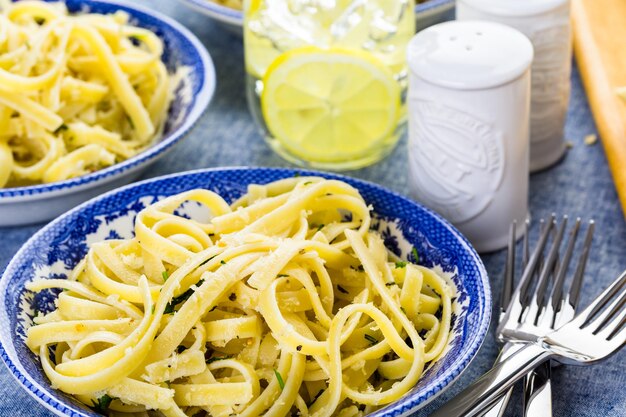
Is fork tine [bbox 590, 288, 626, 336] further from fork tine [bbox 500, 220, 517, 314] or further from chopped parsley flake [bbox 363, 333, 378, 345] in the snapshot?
chopped parsley flake [bbox 363, 333, 378, 345]

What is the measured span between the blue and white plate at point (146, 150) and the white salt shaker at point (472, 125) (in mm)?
506

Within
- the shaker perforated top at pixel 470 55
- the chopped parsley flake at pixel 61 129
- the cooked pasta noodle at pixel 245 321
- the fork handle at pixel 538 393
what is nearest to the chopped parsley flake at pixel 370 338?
the cooked pasta noodle at pixel 245 321

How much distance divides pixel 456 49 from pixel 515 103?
14cm

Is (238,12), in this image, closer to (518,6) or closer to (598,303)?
(518,6)

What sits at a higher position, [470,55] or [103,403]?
[470,55]

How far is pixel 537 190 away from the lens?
1.87 metres

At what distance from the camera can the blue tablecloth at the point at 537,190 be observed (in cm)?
139

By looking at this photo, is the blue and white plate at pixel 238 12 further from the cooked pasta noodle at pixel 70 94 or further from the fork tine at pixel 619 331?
the fork tine at pixel 619 331

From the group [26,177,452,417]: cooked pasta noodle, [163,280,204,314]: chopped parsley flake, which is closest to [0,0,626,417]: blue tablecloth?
[26,177,452,417]: cooked pasta noodle

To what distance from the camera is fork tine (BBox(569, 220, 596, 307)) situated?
1486mm

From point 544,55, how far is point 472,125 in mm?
328

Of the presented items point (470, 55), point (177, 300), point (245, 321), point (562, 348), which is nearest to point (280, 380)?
point (245, 321)

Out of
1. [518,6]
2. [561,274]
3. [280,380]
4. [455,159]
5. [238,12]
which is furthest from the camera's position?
[238,12]

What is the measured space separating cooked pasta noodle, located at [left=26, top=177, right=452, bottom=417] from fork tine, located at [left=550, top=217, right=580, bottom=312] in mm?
186
